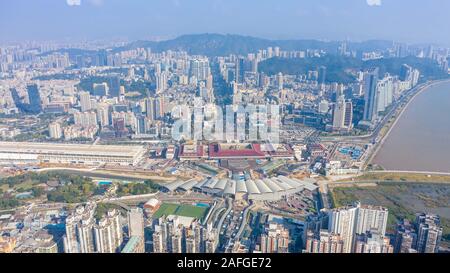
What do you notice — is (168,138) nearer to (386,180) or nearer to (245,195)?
(245,195)

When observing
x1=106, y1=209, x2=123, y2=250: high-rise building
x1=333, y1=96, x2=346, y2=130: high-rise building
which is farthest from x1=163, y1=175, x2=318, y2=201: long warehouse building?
x1=333, y1=96, x2=346, y2=130: high-rise building

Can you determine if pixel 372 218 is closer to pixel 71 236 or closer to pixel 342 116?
pixel 71 236

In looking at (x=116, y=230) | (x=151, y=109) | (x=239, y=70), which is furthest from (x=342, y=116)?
(x=116, y=230)

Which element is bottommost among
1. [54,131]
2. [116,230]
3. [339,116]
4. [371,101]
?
[116,230]

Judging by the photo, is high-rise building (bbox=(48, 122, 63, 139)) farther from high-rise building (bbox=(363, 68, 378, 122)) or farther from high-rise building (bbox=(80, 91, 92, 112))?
high-rise building (bbox=(363, 68, 378, 122))

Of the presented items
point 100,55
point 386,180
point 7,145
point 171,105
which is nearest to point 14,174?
point 7,145

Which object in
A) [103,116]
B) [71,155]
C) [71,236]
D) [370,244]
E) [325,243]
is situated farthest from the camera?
[103,116]

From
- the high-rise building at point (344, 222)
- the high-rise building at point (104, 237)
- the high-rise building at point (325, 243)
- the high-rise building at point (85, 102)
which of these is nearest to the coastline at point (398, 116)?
the high-rise building at point (344, 222)
